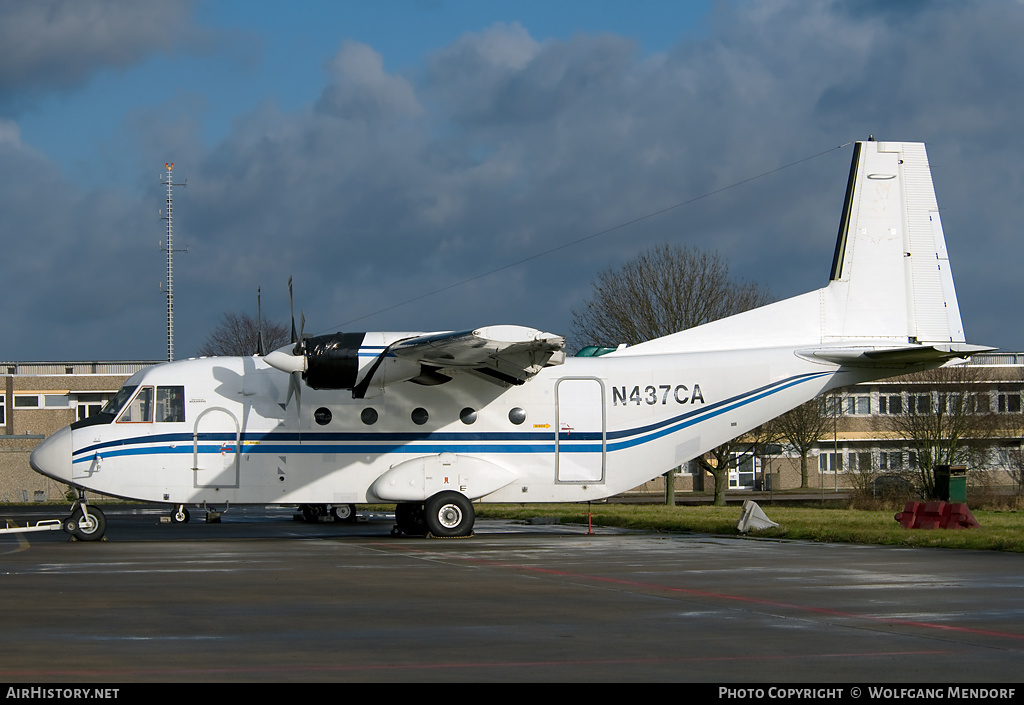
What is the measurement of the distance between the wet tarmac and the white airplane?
3.17 meters

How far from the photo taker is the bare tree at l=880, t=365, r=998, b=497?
148 feet

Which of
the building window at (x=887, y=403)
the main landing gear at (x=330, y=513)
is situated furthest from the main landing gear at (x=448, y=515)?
the building window at (x=887, y=403)

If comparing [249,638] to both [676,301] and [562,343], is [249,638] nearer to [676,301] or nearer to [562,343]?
[562,343]

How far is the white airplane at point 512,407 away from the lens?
20.8 meters

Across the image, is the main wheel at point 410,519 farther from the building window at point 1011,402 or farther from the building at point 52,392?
the building at point 52,392

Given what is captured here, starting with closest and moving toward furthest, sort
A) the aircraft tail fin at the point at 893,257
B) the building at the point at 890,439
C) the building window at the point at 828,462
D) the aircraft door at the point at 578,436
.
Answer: the aircraft door at the point at 578,436, the aircraft tail fin at the point at 893,257, the building at the point at 890,439, the building window at the point at 828,462

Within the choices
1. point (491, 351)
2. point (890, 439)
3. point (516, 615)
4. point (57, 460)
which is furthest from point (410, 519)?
point (890, 439)

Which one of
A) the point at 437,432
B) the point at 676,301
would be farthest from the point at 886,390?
the point at 437,432

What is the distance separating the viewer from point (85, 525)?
20.5 metres

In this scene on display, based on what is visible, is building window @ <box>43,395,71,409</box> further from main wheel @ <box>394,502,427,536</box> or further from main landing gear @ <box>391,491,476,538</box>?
main landing gear @ <box>391,491,476,538</box>

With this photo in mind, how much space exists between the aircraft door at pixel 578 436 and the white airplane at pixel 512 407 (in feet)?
0.09

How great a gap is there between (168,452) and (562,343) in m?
8.21

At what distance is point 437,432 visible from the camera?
21.2 m
